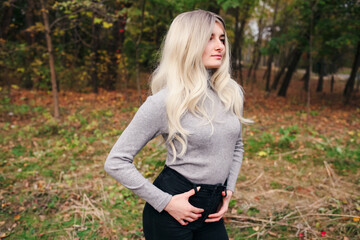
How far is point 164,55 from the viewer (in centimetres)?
170

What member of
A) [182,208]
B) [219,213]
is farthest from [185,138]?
[219,213]

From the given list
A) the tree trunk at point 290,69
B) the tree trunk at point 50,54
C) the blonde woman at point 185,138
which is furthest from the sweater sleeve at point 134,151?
the tree trunk at point 290,69

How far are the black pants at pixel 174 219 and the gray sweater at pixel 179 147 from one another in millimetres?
49

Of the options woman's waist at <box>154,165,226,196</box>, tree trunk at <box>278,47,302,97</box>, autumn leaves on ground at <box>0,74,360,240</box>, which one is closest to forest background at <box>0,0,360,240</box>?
autumn leaves on ground at <box>0,74,360,240</box>

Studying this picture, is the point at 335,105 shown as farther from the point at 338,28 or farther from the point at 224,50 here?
the point at 224,50

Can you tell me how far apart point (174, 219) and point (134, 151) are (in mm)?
483

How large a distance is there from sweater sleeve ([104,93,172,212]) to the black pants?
12cm

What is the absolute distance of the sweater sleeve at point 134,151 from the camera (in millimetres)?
1474

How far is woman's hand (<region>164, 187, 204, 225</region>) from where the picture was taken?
1.52 meters

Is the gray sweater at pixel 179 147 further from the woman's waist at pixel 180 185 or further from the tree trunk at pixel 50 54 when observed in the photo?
the tree trunk at pixel 50 54

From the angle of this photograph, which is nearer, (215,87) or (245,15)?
(215,87)

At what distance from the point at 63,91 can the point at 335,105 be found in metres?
13.3

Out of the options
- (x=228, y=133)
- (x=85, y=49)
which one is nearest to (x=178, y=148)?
(x=228, y=133)

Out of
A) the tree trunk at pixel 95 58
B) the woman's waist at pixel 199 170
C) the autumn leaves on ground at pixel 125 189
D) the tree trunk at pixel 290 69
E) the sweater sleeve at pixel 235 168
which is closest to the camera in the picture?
the woman's waist at pixel 199 170
